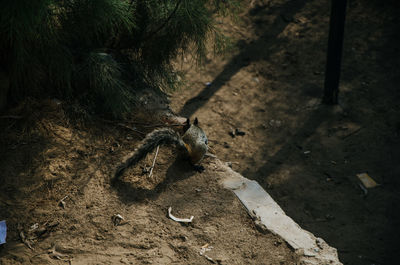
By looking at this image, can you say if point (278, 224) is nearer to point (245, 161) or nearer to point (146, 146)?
point (146, 146)

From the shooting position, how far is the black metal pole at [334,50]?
4.87 m

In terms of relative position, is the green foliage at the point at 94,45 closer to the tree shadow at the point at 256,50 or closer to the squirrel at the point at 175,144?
the squirrel at the point at 175,144

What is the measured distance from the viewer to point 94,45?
3662 millimetres

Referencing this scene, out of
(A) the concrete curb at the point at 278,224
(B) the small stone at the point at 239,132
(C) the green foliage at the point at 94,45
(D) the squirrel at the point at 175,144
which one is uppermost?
(C) the green foliage at the point at 94,45

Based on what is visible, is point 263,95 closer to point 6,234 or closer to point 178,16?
point 178,16

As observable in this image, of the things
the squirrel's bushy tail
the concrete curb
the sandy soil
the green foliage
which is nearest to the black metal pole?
the sandy soil

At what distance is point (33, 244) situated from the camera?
233 centimetres

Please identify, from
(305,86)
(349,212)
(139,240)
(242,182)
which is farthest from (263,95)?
(139,240)

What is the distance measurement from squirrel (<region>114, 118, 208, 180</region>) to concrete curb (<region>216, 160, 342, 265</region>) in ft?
1.11

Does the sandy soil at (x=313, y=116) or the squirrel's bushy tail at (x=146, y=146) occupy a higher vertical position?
the squirrel's bushy tail at (x=146, y=146)

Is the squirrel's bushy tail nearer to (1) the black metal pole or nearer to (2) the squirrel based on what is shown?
(2) the squirrel

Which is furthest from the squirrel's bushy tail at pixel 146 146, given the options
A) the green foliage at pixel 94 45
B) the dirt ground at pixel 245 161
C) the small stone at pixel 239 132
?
the small stone at pixel 239 132

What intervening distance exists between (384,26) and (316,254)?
5.64m

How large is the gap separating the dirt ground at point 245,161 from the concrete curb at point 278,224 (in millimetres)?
84
